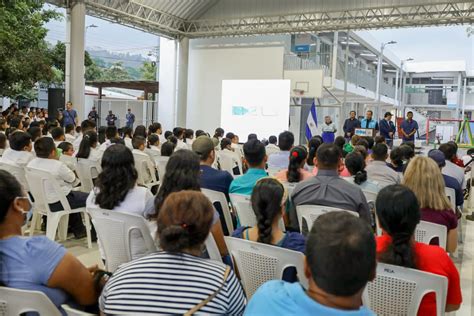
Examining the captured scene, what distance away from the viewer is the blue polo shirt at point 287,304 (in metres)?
1.13

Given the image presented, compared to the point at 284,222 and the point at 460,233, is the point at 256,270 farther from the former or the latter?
the point at 460,233

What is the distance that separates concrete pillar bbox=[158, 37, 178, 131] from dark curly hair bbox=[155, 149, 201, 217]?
13745mm

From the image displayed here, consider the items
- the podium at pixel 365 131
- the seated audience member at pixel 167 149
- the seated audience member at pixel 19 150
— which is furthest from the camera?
the podium at pixel 365 131

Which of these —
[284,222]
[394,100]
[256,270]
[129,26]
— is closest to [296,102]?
[129,26]

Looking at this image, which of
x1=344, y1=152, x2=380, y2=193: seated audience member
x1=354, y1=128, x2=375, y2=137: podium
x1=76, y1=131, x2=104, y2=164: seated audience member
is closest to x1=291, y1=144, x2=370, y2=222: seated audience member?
x1=344, y1=152, x2=380, y2=193: seated audience member

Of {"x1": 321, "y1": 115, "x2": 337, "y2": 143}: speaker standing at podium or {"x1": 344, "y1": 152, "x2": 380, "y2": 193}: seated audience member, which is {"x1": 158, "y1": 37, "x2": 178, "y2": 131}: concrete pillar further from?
{"x1": 344, "y1": 152, "x2": 380, "y2": 193}: seated audience member

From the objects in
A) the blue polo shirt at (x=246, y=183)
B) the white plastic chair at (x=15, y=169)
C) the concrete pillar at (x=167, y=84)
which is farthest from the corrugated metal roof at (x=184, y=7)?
the blue polo shirt at (x=246, y=183)

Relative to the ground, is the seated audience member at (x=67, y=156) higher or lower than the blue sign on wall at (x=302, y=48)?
lower

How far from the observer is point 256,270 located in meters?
2.15

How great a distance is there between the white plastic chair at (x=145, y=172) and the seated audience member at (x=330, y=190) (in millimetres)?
3355

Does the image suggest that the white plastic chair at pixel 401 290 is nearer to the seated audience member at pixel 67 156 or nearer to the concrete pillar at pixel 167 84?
Answer: the seated audience member at pixel 67 156

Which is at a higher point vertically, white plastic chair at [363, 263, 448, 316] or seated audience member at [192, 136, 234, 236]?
seated audience member at [192, 136, 234, 236]

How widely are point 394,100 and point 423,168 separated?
2942cm

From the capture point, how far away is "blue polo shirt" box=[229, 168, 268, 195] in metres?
3.35
